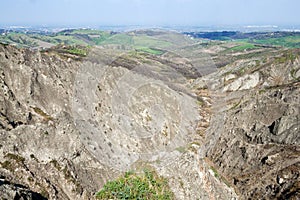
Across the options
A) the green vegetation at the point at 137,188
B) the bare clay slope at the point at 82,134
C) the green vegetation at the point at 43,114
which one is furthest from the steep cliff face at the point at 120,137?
the green vegetation at the point at 137,188

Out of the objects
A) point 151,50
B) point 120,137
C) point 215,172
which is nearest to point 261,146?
point 215,172

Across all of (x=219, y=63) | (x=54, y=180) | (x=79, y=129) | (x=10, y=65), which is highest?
(x=10, y=65)

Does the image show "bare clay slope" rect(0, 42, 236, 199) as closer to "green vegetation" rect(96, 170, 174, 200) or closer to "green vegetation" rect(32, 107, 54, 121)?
"green vegetation" rect(32, 107, 54, 121)

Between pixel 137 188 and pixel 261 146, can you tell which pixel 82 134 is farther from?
pixel 261 146

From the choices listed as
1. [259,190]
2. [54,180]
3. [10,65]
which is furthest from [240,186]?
[10,65]

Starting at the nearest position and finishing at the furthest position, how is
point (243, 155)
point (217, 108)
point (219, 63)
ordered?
point (243, 155) < point (217, 108) < point (219, 63)

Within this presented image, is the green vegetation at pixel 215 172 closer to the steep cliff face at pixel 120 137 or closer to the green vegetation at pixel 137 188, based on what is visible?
the steep cliff face at pixel 120 137

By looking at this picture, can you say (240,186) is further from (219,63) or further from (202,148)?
(219,63)
